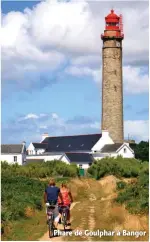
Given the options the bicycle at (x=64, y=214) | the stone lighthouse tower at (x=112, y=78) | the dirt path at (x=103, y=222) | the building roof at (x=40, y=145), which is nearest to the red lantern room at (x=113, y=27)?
the stone lighthouse tower at (x=112, y=78)

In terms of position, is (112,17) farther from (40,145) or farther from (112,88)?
(40,145)

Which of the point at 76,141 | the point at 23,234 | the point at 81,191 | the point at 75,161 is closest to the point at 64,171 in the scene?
the point at 75,161

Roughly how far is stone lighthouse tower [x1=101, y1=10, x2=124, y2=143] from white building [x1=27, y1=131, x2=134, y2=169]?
4.98ft

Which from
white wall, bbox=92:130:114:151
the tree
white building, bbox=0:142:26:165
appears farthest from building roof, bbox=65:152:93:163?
the tree

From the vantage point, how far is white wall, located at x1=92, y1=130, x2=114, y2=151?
64.6 metres

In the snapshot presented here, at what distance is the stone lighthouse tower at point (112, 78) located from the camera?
64375 mm

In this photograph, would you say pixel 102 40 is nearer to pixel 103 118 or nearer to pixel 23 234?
pixel 103 118

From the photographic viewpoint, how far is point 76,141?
69188mm

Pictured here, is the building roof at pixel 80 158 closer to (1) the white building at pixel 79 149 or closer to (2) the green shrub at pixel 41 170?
(1) the white building at pixel 79 149

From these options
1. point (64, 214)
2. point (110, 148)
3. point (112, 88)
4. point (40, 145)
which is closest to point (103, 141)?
point (110, 148)

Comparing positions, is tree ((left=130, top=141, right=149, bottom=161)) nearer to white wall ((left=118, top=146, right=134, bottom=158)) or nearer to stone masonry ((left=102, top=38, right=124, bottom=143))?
white wall ((left=118, top=146, right=134, bottom=158))

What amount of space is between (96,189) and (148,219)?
863 inches

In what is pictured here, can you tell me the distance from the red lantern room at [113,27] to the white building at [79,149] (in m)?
10.9

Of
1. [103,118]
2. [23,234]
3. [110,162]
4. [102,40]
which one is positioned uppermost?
[102,40]
